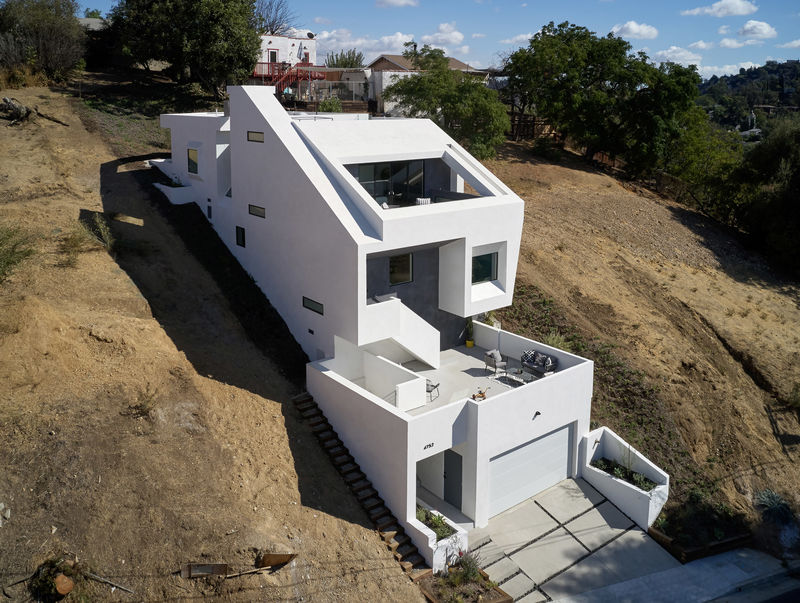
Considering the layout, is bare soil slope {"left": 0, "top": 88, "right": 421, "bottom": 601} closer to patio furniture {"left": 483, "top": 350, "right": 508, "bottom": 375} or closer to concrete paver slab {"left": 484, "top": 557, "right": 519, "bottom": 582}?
concrete paver slab {"left": 484, "top": 557, "right": 519, "bottom": 582}

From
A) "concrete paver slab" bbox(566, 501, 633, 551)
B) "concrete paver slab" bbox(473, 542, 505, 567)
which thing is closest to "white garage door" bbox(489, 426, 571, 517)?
"concrete paver slab" bbox(473, 542, 505, 567)

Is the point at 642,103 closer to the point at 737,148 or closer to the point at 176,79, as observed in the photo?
the point at 737,148

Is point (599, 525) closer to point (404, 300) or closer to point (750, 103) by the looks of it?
point (404, 300)

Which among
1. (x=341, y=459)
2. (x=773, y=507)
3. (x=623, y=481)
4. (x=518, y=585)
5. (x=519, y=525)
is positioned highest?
(x=341, y=459)

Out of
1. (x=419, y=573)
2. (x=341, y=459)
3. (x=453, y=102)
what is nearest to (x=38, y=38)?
(x=453, y=102)

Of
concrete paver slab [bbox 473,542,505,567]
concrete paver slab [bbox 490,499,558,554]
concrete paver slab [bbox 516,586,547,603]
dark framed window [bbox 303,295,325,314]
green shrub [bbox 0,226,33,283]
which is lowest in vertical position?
concrete paver slab [bbox 516,586,547,603]

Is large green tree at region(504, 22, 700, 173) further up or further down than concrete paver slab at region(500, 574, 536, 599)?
further up

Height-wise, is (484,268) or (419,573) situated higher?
(484,268)
